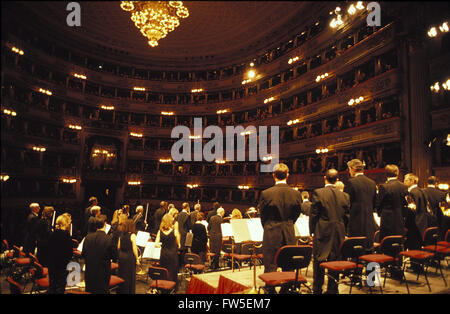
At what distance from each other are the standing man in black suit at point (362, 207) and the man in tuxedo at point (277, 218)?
1245 mm

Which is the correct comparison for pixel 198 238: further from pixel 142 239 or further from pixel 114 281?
pixel 114 281

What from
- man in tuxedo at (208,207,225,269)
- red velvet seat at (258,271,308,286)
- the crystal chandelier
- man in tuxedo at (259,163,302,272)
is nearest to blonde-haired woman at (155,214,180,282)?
man in tuxedo at (208,207,225,269)

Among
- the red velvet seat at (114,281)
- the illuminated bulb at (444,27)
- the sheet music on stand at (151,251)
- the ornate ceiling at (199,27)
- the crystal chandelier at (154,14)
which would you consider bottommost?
the red velvet seat at (114,281)

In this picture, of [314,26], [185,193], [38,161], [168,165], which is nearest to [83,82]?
[38,161]

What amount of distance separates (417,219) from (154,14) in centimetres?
1084

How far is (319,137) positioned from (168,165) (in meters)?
16.7

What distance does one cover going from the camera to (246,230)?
5.77 m

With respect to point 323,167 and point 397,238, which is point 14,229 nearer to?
point 397,238

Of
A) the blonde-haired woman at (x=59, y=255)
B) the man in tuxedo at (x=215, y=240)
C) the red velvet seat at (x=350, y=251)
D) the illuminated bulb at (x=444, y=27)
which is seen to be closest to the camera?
the red velvet seat at (x=350, y=251)

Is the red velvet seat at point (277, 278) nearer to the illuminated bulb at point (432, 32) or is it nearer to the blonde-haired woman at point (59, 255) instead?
the blonde-haired woman at point (59, 255)

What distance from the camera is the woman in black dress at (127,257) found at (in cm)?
602

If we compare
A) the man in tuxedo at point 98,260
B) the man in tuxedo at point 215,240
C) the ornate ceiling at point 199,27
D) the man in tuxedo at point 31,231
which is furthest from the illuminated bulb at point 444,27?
the man in tuxedo at point 31,231

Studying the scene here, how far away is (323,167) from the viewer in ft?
63.5

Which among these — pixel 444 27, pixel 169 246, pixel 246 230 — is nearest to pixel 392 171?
A: pixel 246 230
